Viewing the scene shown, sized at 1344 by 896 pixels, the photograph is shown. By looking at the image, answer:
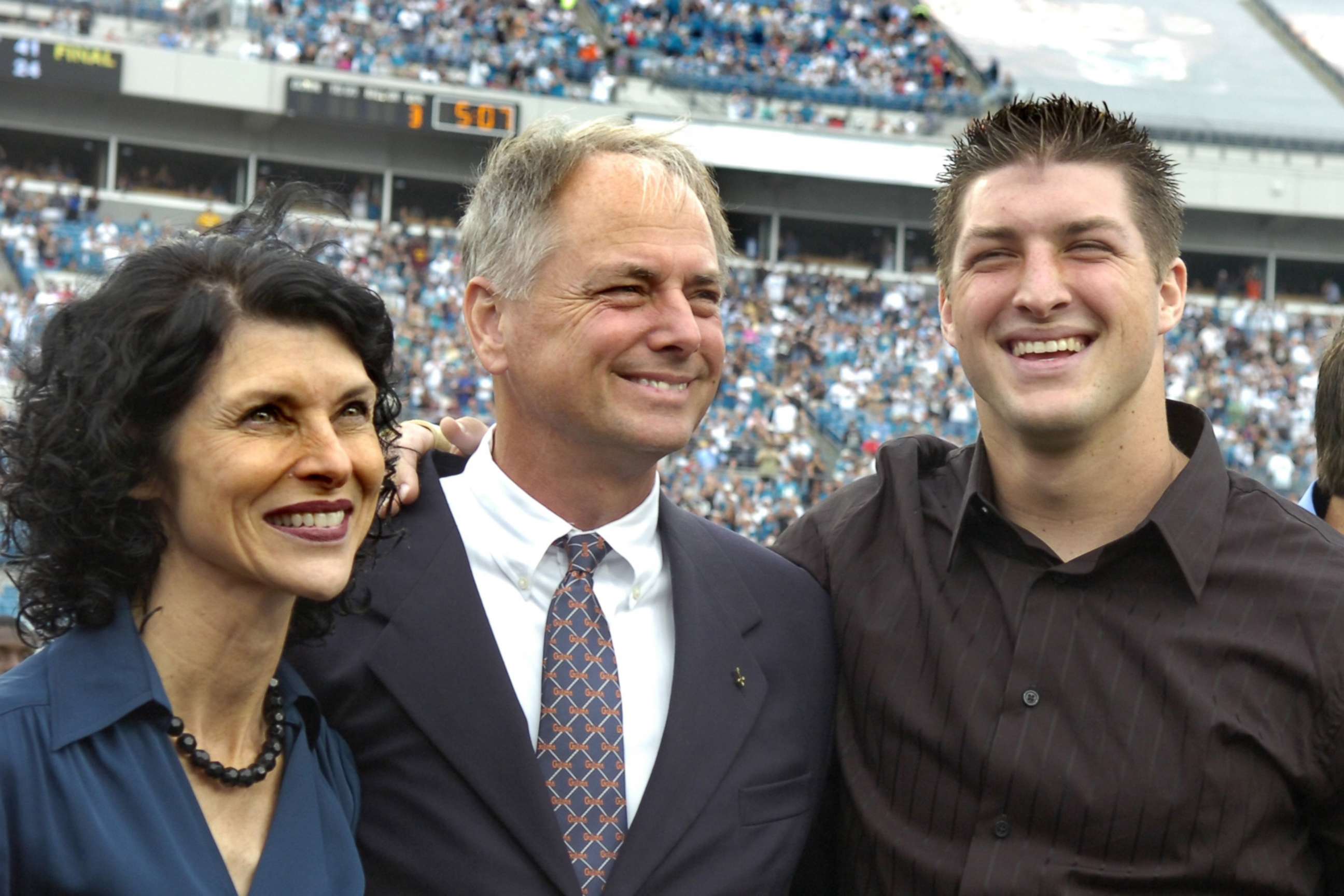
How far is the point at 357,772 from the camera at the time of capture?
270 centimetres

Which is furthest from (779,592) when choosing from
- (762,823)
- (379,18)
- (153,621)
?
(379,18)

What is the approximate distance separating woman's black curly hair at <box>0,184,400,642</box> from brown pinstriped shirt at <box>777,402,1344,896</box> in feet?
4.25

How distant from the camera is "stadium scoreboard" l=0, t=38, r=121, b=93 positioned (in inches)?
969

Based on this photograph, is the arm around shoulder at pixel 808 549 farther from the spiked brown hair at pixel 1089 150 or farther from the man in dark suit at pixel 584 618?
the spiked brown hair at pixel 1089 150

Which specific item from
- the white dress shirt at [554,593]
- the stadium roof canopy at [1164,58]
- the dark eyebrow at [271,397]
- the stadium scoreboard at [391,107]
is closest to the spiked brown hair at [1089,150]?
the white dress shirt at [554,593]

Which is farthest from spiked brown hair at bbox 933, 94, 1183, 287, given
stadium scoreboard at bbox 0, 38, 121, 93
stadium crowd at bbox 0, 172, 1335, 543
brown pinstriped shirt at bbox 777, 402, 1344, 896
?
stadium scoreboard at bbox 0, 38, 121, 93

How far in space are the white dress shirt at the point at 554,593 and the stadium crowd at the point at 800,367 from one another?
13624 mm

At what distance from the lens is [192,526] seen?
2291 mm

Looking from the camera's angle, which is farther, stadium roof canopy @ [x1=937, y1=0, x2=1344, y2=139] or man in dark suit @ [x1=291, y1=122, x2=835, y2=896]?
stadium roof canopy @ [x1=937, y1=0, x2=1344, y2=139]

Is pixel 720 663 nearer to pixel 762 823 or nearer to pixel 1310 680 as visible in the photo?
pixel 762 823

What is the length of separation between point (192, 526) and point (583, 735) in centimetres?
82

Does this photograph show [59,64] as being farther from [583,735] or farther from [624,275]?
[583,735]

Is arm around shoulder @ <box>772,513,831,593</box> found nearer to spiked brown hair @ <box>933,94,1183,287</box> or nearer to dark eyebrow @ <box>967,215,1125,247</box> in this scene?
spiked brown hair @ <box>933,94,1183,287</box>

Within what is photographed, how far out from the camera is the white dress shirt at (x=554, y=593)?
2814 millimetres
